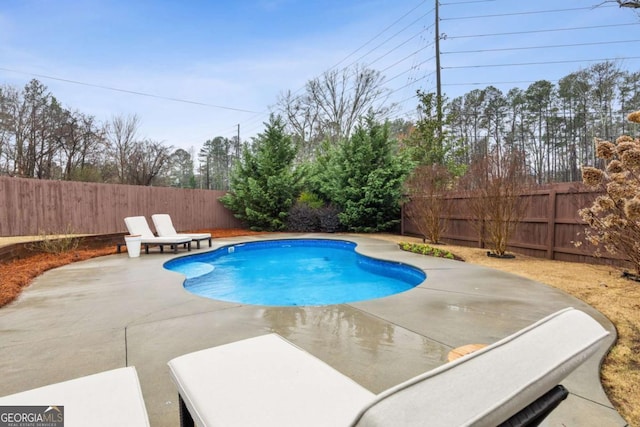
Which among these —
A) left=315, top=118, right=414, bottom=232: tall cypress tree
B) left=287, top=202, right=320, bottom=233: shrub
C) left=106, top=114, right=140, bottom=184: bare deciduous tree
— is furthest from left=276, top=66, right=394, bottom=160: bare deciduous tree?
left=106, top=114, right=140, bottom=184: bare deciduous tree

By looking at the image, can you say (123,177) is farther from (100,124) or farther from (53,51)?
(53,51)

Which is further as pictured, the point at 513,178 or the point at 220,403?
the point at 513,178

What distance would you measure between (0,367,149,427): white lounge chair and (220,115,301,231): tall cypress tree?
1275 centimetres

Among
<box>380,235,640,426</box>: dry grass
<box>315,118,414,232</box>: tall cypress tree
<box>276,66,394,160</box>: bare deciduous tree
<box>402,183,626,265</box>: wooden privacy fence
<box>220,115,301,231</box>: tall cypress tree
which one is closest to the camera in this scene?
<box>380,235,640,426</box>: dry grass

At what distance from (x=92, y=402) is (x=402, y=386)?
1399mm

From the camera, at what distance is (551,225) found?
6887mm

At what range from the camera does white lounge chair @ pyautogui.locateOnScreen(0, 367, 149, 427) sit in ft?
4.08

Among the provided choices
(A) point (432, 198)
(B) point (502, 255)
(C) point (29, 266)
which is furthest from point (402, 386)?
(A) point (432, 198)

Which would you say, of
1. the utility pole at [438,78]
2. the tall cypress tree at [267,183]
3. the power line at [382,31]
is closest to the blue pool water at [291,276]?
the tall cypress tree at [267,183]

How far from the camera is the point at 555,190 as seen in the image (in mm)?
6828

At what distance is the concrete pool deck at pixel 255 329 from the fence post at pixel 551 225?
2.46 meters

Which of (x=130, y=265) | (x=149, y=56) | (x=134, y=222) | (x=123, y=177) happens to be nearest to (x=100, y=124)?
(x=123, y=177)

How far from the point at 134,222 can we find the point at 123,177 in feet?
49.6

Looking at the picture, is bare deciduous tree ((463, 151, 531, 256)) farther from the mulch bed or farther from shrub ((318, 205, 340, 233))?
the mulch bed
